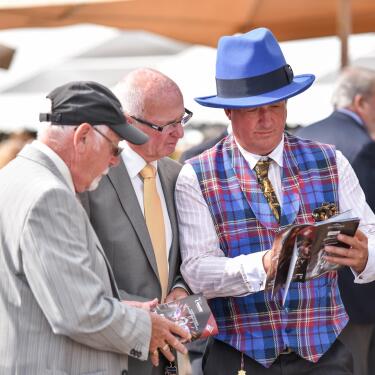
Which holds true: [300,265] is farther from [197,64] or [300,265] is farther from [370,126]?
[197,64]

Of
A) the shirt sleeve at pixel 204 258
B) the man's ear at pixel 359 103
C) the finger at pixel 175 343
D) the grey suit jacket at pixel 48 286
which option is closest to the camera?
the grey suit jacket at pixel 48 286

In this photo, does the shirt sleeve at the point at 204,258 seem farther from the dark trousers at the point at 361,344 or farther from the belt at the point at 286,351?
the dark trousers at the point at 361,344

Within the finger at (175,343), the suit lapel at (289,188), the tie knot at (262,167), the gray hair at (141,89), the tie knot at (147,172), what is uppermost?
the gray hair at (141,89)

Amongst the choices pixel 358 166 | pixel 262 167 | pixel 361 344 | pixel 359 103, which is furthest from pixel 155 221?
pixel 359 103

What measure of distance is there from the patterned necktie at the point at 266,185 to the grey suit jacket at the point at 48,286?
0.94 meters

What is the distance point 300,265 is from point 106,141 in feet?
2.95

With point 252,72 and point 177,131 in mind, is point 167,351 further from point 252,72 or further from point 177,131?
point 252,72

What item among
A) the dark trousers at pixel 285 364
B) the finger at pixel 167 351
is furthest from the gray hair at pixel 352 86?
the finger at pixel 167 351

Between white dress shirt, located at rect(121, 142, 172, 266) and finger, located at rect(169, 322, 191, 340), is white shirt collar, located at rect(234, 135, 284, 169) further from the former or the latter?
finger, located at rect(169, 322, 191, 340)

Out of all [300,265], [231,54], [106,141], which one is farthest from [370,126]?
[106,141]

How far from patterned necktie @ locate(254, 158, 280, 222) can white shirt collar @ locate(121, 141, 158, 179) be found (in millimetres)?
480

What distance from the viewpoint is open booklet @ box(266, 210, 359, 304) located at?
11.6 feet

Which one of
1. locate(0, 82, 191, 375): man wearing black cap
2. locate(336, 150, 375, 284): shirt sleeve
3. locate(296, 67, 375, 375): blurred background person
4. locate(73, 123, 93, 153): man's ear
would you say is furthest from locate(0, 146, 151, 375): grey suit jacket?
locate(296, 67, 375, 375): blurred background person

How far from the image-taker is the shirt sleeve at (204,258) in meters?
3.75
